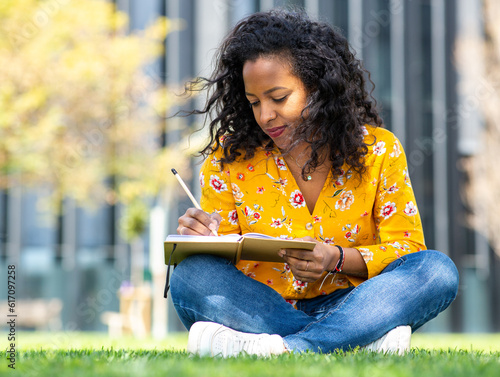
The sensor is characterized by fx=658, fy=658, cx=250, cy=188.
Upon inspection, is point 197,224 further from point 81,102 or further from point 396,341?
point 81,102

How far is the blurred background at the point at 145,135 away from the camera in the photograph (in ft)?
29.0

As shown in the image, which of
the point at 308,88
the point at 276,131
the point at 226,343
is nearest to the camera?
the point at 226,343

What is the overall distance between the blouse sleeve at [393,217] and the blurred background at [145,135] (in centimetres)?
610

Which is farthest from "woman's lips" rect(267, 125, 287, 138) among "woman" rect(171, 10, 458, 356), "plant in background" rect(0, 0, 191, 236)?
"plant in background" rect(0, 0, 191, 236)

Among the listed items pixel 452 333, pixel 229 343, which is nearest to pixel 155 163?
pixel 452 333

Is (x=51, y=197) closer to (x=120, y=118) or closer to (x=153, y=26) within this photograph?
(x=120, y=118)

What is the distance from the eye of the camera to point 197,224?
2461mm

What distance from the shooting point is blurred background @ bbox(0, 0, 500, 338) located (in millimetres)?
8836

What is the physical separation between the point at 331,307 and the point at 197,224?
60 cm

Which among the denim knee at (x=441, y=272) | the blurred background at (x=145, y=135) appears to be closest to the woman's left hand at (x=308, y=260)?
the denim knee at (x=441, y=272)

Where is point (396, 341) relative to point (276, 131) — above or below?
below

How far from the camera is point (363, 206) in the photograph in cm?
267

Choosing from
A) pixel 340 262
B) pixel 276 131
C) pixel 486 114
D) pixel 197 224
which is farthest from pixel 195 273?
pixel 486 114

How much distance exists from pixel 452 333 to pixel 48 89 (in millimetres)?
8375
